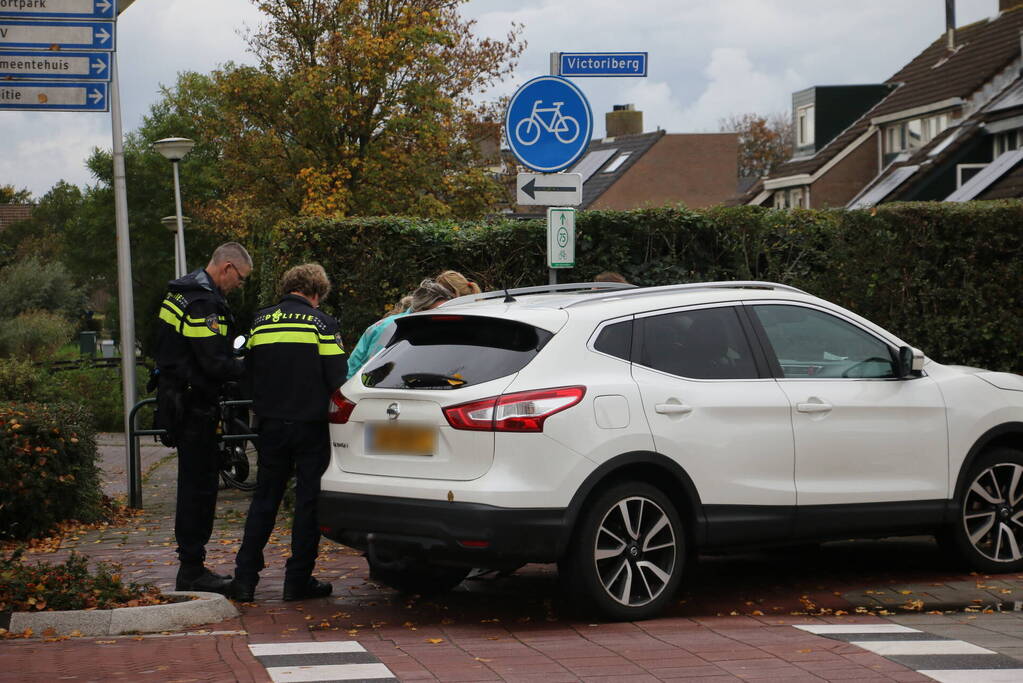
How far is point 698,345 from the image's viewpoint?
7.30 metres

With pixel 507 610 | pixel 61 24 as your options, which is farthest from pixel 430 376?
pixel 61 24

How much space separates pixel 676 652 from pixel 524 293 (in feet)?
8.17

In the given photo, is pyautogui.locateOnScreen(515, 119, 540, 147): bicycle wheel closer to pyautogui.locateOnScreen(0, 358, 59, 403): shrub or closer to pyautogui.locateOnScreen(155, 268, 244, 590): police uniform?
pyautogui.locateOnScreen(155, 268, 244, 590): police uniform

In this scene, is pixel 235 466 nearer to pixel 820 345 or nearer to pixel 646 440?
pixel 820 345

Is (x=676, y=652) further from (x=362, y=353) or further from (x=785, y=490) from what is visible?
(x=362, y=353)

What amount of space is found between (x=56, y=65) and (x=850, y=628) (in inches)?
198

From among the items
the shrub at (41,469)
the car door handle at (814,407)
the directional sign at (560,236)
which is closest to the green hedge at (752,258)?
the directional sign at (560,236)

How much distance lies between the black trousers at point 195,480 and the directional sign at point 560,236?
127 inches

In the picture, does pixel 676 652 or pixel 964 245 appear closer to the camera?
pixel 676 652

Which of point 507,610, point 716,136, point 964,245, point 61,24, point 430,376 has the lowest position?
point 507,610

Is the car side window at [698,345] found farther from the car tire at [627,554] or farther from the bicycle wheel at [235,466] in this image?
the bicycle wheel at [235,466]

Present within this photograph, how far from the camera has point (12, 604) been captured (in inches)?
273

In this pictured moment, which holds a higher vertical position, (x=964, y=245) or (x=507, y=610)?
(x=964, y=245)

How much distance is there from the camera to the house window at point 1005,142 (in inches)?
1344
